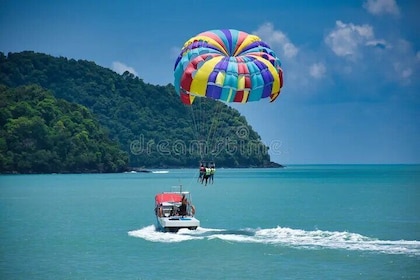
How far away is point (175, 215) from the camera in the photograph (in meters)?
29.2

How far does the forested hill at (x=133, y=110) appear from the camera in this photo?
14725cm

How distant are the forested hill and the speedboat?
4360 inches

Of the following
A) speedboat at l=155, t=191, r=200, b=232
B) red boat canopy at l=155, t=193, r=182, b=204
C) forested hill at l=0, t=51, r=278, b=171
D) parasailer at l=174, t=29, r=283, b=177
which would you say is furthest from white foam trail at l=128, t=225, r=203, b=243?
forested hill at l=0, t=51, r=278, b=171

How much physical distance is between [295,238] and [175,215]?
15.9ft

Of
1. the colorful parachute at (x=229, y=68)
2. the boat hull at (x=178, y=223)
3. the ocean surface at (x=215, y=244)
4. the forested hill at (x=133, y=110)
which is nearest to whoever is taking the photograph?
the ocean surface at (x=215, y=244)

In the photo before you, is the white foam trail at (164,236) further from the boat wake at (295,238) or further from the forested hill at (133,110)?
the forested hill at (133,110)

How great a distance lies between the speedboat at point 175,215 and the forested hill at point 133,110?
363ft

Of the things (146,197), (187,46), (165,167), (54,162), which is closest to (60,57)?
(165,167)

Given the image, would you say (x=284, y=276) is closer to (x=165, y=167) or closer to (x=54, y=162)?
(x=54, y=162)

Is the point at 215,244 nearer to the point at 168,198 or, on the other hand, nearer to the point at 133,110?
the point at 168,198

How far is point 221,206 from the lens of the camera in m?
47.3

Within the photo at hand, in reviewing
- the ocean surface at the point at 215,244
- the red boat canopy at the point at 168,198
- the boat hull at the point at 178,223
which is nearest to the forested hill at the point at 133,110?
the ocean surface at the point at 215,244

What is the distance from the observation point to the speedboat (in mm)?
28161

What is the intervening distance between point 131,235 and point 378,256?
10889mm
